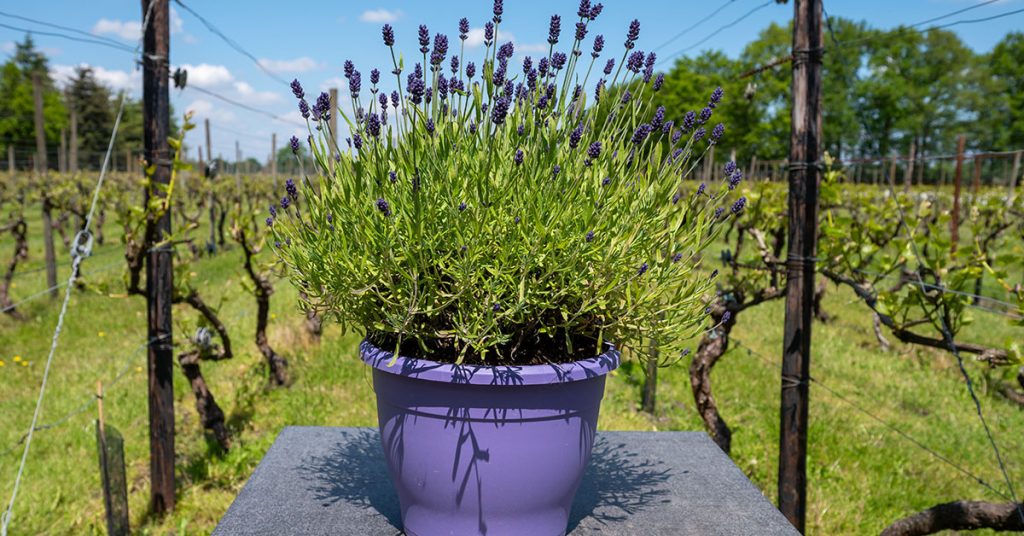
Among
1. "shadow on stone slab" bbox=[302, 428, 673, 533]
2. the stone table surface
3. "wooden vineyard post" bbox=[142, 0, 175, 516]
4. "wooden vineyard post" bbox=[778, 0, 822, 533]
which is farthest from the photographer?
"wooden vineyard post" bbox=[142, 0, 175, 516]

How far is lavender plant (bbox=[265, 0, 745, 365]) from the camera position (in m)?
1.28

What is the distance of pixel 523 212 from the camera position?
49.4 inches

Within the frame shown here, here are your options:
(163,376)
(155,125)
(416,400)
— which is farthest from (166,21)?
(416,400)

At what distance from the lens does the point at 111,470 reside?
2488 mm

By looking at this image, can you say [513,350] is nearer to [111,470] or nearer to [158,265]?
[111,470]

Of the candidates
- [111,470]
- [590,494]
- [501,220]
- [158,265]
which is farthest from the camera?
[158,265]

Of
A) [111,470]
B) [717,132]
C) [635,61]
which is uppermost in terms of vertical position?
[635,61]

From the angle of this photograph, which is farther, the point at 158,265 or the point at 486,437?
the point at 158,265

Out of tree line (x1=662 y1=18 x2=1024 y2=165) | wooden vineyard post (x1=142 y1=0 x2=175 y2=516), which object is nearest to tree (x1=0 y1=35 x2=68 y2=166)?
tree line (x1=662 y1=18 x2=1024 y2=165)

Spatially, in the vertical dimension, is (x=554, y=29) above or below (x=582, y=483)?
above

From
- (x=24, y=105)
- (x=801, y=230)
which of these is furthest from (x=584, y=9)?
(x=24, y=105)

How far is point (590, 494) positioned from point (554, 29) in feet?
3.76

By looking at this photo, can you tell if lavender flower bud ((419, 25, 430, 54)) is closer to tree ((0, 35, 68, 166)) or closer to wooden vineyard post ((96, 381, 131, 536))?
wooden vineyard post ((96, 381, 131, 536))

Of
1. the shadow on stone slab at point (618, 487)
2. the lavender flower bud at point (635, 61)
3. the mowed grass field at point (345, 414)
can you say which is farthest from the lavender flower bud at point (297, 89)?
the mowed grass field at point (345, 414)
